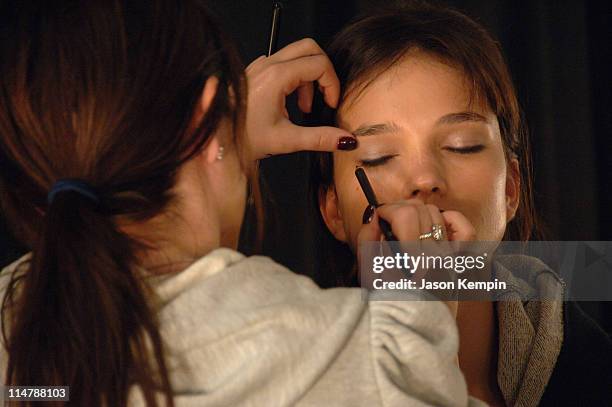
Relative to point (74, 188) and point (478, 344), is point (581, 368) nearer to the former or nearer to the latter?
point (478, 344)

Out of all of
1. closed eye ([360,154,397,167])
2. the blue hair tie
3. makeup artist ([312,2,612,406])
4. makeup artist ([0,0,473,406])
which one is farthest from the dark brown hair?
the blue hair tie

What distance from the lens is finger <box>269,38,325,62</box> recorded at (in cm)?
114

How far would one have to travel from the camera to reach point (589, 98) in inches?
62.6

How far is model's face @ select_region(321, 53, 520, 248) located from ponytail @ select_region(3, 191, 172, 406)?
1.63 ft

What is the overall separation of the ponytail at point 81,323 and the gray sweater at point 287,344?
2 cm

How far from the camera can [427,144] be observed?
1.10 metres

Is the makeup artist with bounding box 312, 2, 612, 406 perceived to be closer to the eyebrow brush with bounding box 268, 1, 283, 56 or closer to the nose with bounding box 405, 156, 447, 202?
A: the nose with bounding box 405, 156, 447, 202

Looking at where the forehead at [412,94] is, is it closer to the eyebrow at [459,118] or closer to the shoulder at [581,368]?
the eyebrow at [459,118]

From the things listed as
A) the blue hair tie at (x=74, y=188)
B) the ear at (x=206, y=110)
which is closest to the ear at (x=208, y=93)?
the ear at (x=206, y=110)

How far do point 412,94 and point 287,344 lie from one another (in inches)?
20.9

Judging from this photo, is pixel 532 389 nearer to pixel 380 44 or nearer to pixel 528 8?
pixel 380 44

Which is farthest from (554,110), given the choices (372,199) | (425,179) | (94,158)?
(94,158)

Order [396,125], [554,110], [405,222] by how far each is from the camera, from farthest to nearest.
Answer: [554,110] < [396,125] < [405,222]

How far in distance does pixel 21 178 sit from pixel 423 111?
1.85 feet
